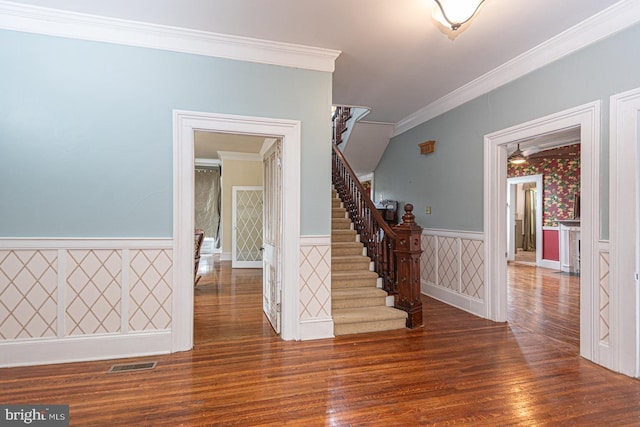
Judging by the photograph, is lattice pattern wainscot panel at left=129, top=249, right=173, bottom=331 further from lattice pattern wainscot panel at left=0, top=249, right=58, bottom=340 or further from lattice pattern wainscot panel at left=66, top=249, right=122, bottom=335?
lattice pattern wainscot panel at left=0, top=249, right=58, bottom=340

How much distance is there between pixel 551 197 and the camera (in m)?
8.26

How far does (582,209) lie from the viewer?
9.89ft

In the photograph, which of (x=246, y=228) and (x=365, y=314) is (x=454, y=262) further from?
(x=246, y=228)

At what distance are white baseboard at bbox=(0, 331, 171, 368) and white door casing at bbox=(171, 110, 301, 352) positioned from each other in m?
0.17

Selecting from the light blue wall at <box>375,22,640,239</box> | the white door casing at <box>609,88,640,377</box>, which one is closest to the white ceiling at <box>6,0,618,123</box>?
the light blue wall at <box>375,22,640,239</box>

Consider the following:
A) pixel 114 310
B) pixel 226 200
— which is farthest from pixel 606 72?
pixel 226 200

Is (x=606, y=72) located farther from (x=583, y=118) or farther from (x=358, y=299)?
(x=358, y=299)

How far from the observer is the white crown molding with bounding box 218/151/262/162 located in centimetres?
866

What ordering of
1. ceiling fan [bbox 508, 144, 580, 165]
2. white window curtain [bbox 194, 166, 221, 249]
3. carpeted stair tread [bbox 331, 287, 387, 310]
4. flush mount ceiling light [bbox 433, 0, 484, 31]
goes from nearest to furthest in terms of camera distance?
flush mount ceiling light [bbox 433, 0, 484, 31] < carpeted stair tread [bbox 331, 287, 387, 310] < ceiling fan [bbox 508, 144, 580, 165] < white window curtain [bbox 194, 166, 221, 249]

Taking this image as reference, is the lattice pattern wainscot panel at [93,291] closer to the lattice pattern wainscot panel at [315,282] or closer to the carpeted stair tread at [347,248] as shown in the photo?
the lattice pattern wainscot panel at [315,282]

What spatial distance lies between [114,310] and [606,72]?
473 cm

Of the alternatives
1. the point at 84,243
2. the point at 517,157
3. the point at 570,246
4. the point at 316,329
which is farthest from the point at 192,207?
the point at 570,246

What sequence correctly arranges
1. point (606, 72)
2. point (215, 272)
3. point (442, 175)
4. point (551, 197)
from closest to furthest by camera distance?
point (606, 72), point (442, 175), point (215, 272), point (551, 197)

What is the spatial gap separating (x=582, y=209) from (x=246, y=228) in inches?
276
